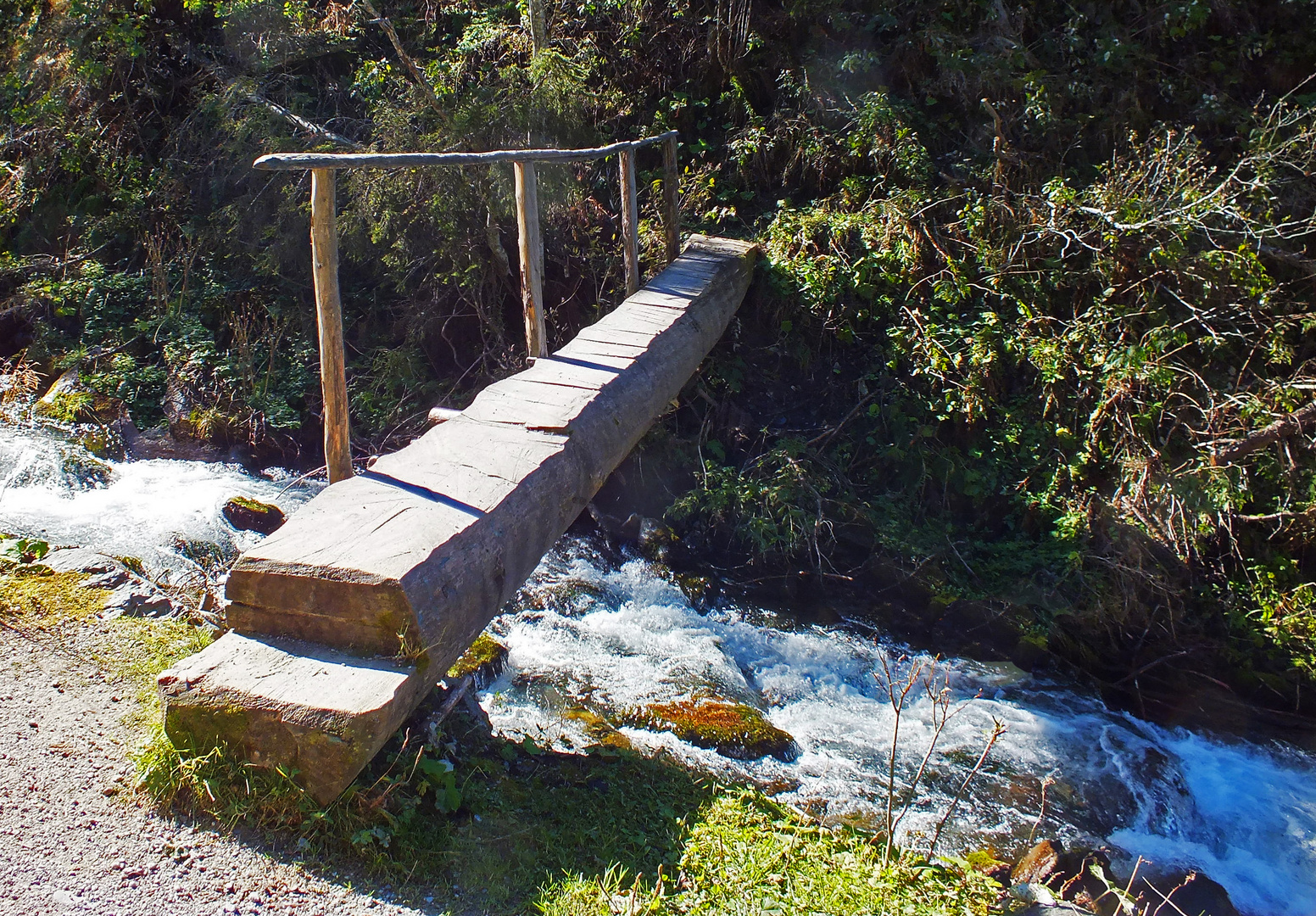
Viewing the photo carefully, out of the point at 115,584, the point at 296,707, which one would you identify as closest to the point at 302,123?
the point at 115,584

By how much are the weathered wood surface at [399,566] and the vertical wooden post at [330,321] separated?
366 millimetres

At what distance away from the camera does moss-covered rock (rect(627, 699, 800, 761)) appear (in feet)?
12.7

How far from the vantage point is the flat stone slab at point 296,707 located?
2.31 meters

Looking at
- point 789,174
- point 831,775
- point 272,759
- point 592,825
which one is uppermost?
point 789,174

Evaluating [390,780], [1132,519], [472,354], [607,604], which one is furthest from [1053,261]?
[390,780]

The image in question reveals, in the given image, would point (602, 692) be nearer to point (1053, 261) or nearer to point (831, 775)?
point (831, 775)

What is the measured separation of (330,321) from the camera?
349 cm

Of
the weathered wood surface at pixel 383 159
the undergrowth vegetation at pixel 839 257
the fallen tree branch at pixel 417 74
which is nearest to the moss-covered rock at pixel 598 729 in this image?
the undergrowth vegetation at pixel 839 257

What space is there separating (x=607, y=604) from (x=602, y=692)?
39.3 inches

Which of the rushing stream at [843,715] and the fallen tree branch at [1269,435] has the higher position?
the fallen tree branch at [1269,435]

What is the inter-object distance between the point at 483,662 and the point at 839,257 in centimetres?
394

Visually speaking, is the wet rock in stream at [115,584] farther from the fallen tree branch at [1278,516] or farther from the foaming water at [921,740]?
A: the fallen tree branch at [1278,516]

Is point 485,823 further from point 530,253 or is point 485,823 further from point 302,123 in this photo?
point 302,123

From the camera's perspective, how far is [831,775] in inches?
153
